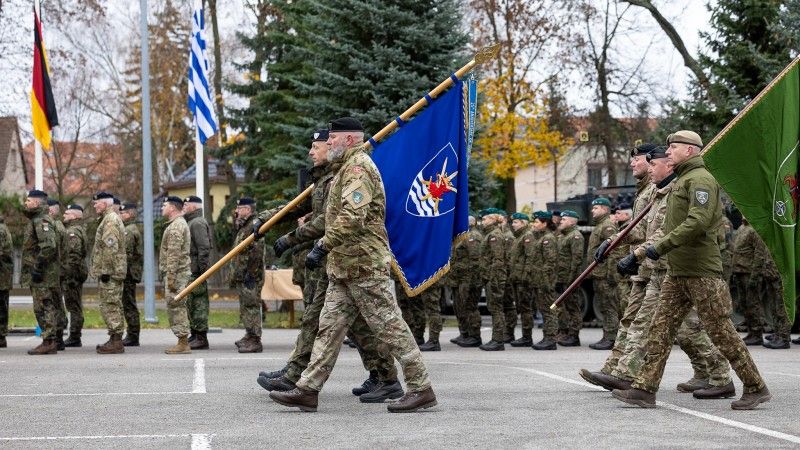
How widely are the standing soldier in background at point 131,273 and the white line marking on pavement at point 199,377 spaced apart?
2.56 meters

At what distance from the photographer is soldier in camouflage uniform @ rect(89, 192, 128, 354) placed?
15.3 meters

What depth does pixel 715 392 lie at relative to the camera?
968 cm

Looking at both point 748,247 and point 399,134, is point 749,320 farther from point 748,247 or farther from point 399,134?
point 399,134

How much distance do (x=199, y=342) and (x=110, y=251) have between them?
1.65 metres

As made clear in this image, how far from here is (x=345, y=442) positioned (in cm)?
745

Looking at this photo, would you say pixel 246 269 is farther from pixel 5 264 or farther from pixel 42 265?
pixel 5 264

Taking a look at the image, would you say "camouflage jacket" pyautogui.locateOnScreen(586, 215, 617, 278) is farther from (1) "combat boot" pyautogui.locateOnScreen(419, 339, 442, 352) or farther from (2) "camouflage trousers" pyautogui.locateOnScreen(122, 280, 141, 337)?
(2) "camouflage trousers" pyautogui.locateOnScreen(122, 280, 141, 337)

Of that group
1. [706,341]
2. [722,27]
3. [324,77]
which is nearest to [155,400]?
[706,341]

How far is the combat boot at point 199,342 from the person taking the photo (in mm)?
15823

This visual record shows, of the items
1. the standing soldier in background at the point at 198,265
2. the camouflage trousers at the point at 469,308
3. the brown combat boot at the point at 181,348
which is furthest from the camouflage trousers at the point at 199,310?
the camouflage trousers at the point at 469,308

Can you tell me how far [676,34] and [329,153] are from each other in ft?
88.8

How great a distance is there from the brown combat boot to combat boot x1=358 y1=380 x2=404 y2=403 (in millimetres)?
5751

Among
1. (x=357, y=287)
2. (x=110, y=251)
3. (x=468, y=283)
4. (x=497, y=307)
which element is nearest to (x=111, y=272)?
(x=110, y=251)

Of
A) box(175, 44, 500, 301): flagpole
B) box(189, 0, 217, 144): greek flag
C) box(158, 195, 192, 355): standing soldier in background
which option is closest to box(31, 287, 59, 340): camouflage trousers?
box(158, 195, 192, 355): standing soldier in background
